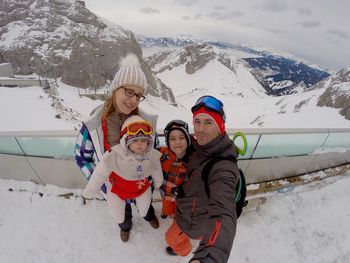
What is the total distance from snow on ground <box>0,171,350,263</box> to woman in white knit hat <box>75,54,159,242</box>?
3.89ft

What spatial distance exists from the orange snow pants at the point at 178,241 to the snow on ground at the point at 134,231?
0.68 feet

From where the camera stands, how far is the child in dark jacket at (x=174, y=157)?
11.1 feet

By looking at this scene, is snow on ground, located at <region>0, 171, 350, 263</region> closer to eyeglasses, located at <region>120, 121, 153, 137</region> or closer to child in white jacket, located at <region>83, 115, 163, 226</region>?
child in white jacket, located at <region>83, 115, 163, 226</region>

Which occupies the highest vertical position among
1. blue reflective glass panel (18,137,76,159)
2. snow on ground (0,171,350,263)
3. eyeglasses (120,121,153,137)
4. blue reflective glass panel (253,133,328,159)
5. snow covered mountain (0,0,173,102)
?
eyeglasses (120,121,153,137)

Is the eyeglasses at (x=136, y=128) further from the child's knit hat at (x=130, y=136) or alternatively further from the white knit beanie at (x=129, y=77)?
the white knit beanie at (x=129, y=77)

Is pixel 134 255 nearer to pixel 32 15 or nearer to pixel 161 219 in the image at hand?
pixel 161 219

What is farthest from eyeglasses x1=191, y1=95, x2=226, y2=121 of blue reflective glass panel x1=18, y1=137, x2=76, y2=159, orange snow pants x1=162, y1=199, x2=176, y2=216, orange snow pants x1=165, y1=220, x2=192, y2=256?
blue reflective glass panel x1=18, y1=137, x2=76, y2=159

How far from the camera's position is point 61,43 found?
6794 centimetres

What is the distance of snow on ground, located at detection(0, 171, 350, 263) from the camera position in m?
4.11

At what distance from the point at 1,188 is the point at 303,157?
247 inches

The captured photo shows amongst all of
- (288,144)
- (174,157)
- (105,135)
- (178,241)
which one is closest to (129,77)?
(105,135)

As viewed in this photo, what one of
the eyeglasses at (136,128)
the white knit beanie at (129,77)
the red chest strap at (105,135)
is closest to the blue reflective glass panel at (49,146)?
the red chest strap at (105,135)

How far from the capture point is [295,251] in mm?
4363

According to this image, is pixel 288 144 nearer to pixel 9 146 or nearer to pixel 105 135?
pixel 105 135
